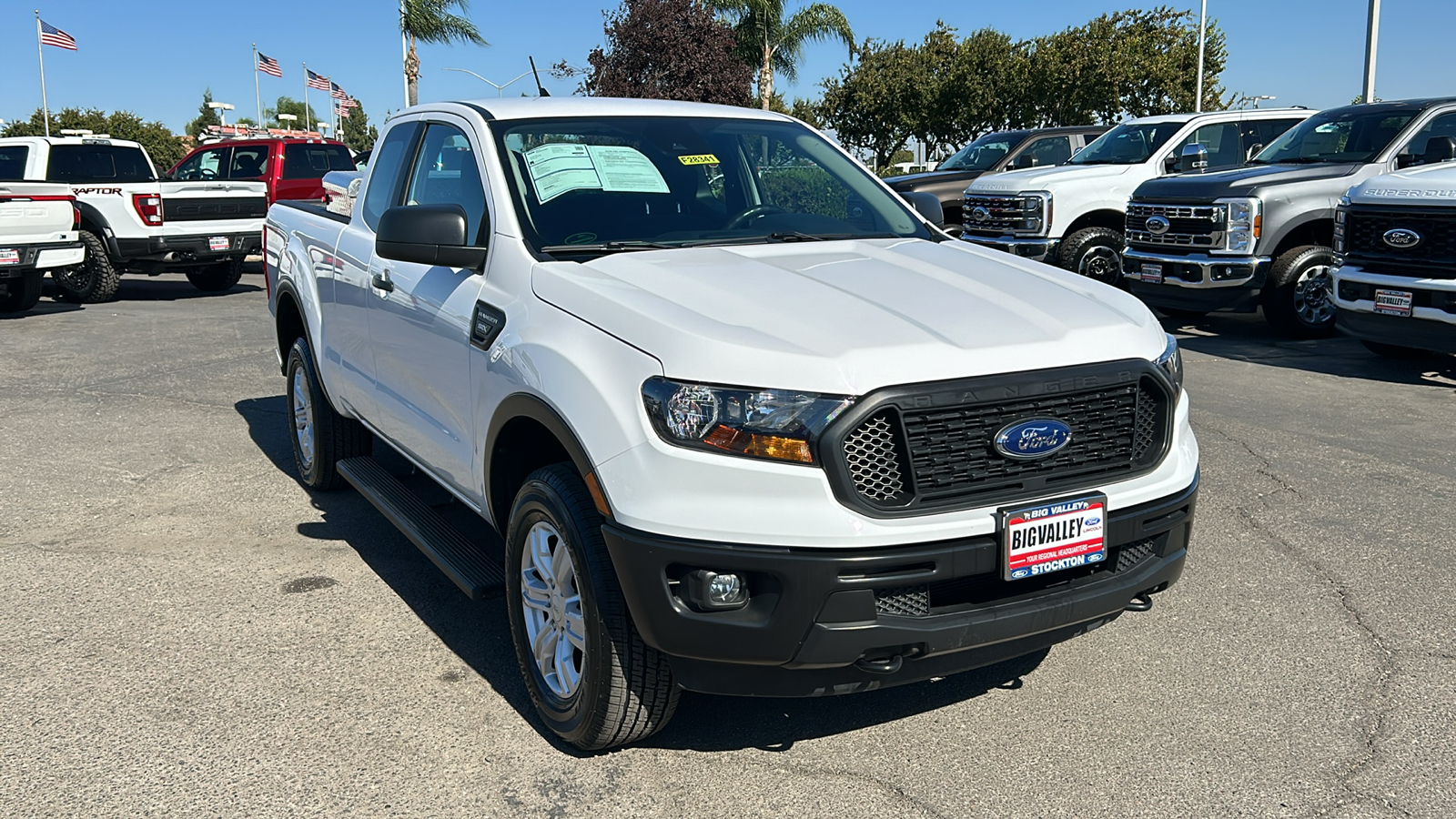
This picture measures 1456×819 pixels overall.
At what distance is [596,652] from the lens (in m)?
3.24

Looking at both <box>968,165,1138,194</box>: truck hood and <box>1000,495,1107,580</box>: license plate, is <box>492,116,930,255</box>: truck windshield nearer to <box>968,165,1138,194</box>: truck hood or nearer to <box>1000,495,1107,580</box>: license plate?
<box>1000,495,1107,580</box>: license plate

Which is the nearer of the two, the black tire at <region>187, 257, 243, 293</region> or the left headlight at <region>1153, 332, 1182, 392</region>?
the left headlight at <region>1153, 332, 1182, 392</region>

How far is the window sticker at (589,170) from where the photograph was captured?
420 cm

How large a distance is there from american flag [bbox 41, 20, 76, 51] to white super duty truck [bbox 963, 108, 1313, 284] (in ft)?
90.5

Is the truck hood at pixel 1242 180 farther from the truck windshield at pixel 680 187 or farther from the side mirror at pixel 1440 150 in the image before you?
the truck windshield at pixel 680 187

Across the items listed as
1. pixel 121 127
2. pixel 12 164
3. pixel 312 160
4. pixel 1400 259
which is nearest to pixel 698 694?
pixel 1400 259

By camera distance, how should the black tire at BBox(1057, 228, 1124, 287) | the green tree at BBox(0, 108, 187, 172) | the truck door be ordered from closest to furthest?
the truck door
the black tire at BBox(1057, 228, 1124, 287)
the green tree at BBox(0, 108, 187, 172)

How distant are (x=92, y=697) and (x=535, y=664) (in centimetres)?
144

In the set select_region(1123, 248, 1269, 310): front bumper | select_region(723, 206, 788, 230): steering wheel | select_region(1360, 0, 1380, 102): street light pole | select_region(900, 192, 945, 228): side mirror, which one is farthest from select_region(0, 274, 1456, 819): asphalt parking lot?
select_region(1360, 0, 1380, 102): street light pole

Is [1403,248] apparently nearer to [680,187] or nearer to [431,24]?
[680,187]

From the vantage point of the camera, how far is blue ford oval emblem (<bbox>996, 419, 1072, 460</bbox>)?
3.09m

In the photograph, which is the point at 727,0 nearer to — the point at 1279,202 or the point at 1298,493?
the point at 1279,202

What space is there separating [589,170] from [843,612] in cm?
202

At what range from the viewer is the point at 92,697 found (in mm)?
3854
